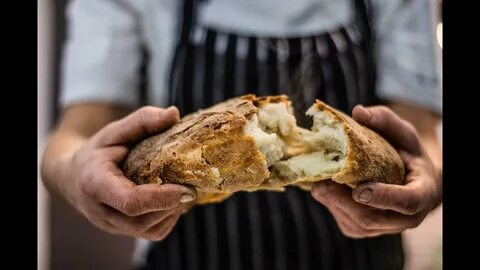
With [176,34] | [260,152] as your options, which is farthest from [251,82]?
[260,152]

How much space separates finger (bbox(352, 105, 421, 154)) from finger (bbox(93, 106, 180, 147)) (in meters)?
0.19

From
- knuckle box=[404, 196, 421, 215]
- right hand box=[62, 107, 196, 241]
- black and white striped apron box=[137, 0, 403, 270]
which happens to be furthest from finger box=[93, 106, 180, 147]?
knuckle box=[404, 196, 421, 215]

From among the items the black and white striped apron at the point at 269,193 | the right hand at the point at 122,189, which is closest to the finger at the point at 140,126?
the right hand at the point at 122,189

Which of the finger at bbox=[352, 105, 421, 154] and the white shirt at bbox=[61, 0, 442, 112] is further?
the white shirt at bbox=[61, 0, 442, 112]

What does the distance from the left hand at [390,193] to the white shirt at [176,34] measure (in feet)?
0.30

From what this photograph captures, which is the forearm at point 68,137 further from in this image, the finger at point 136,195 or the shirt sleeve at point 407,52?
the shirt sleeve at point 407,52

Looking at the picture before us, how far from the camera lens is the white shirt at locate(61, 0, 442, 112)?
680 millimetres

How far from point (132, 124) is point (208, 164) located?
113mm

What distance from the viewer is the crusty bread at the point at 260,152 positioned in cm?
48

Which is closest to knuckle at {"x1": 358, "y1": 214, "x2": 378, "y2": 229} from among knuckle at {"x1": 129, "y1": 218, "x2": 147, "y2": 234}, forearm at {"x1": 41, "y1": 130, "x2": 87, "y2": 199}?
knuckle at {"x1": 129, "y1": 218, "x2": 147, "y2": 234}

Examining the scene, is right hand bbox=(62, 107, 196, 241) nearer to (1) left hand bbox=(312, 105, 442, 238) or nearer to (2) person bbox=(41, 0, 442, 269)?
(2) person bbox=(41, 0, 442, 269)

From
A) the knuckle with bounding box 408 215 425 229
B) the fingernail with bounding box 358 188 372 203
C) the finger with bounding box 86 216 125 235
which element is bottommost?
the finger with bounding box 86 216 125 235

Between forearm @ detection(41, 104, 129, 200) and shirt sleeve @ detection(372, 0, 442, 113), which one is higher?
shirt sleeve @ detection(372, 0, 442, 113)
